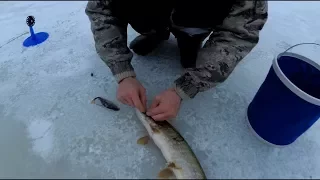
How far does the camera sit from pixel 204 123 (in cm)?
125

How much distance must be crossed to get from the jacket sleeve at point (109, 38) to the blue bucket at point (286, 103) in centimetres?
54

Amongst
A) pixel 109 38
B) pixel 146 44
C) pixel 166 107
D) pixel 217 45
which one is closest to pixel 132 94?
pixel 166 107

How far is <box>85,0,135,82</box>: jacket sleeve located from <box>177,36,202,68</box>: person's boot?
1.14ft

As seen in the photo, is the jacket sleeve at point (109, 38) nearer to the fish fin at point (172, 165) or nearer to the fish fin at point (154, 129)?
the fish fin at point (154, 129)

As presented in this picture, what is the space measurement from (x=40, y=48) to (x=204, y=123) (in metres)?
1.05

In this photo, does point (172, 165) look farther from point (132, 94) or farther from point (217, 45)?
point (217, 45)

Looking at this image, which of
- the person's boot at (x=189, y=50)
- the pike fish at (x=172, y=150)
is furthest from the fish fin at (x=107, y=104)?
the person's boot at (x=189, y=50)

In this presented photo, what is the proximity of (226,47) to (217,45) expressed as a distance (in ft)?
0.12

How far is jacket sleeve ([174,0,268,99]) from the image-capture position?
Result: 112 cm

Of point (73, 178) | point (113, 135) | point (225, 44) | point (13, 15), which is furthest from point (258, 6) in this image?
point (13, 15)

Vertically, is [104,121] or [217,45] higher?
[217,45]

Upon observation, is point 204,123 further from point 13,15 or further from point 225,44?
point 13,15

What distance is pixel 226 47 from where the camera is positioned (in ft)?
3.77

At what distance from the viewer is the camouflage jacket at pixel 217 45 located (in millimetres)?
1117
